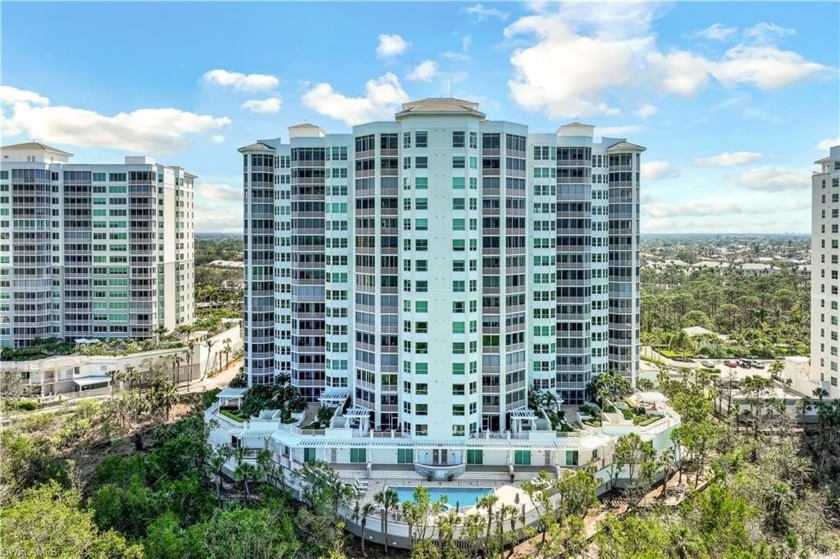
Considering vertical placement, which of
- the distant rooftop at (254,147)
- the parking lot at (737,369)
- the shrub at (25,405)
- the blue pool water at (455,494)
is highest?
the distant rooftop at (254,147)

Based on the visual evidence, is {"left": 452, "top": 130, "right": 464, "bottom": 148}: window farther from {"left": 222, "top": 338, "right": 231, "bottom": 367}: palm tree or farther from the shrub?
the shrub

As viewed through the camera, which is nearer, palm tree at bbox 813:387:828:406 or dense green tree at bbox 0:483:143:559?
dense green tree at bbox 0:483:143:559

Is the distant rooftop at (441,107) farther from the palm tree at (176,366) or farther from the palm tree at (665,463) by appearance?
the palm tree at (176,366)

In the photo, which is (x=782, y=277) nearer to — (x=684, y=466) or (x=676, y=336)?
(x=676, y=336)

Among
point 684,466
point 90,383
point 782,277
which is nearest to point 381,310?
point 684,466

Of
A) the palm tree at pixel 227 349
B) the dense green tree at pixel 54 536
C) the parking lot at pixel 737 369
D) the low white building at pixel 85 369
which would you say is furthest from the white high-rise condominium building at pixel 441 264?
the palm tree at pixel 227 349

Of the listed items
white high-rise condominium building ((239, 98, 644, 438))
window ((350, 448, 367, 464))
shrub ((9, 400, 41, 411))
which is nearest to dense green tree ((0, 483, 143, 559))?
window ((350, 448, 367, 464))
